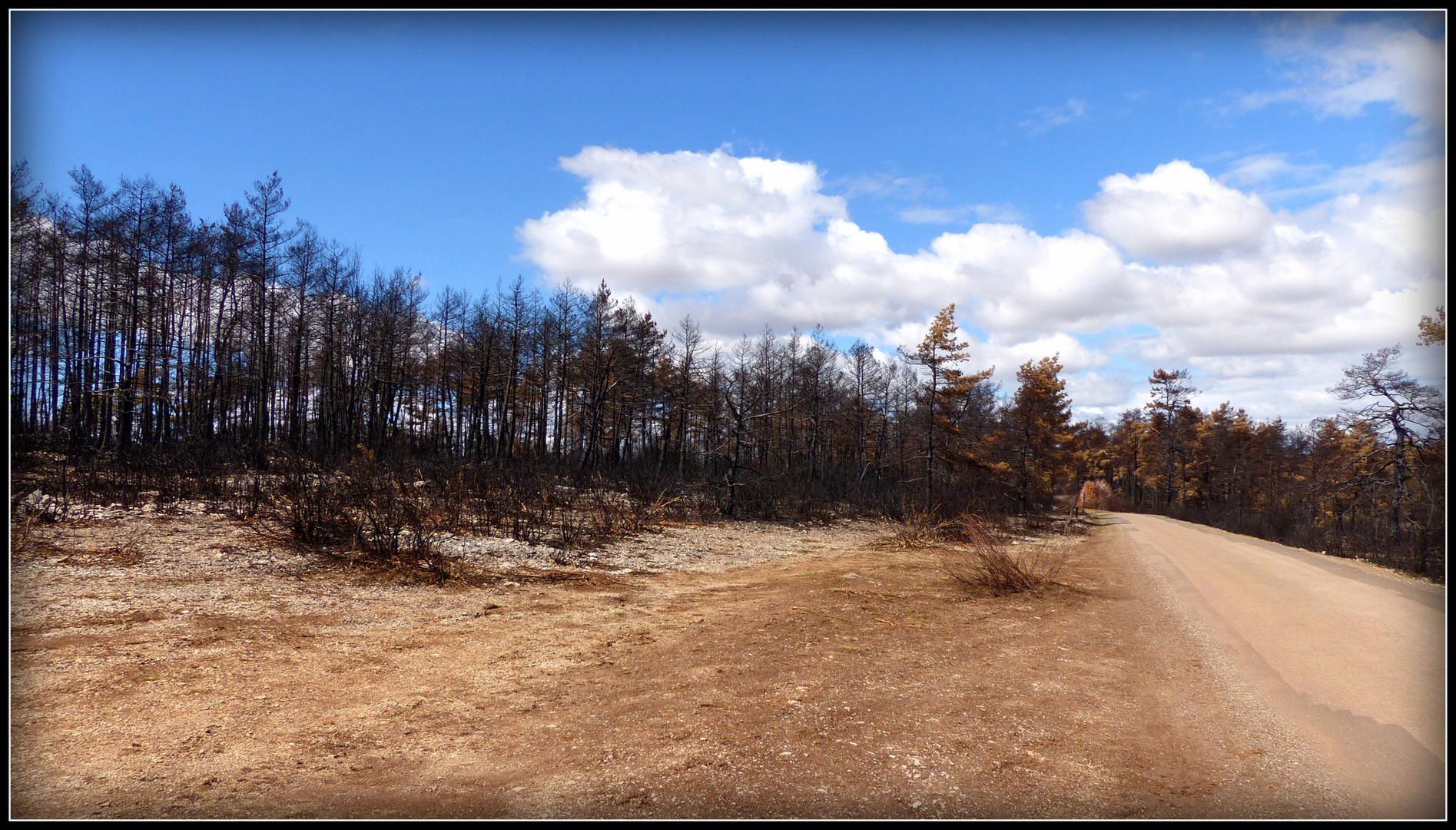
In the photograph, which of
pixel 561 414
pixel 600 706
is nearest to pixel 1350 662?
pixel 600 706

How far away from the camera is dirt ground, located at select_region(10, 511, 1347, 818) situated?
3684 millimetres

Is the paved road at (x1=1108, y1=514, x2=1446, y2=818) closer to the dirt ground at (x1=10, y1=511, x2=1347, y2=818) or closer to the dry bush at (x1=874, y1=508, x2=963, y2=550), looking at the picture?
the dirt ground at (x1=10, y1=511, x2=1347, y2=818)

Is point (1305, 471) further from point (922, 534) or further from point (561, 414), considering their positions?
point (561, 414)

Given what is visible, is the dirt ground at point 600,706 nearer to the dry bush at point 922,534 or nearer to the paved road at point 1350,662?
the paved road at point 1350,662

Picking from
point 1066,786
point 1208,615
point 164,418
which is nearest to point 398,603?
point 1066,786

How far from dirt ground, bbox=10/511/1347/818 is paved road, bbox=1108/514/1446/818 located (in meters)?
0.29

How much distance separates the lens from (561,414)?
148ft

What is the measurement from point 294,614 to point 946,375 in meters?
33.2

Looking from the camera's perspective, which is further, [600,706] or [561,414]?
[561,414]

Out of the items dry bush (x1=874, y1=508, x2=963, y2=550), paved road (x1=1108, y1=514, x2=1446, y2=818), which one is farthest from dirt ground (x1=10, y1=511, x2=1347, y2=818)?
dry bush (x1=874, y1=508, x2=963, y2=550)

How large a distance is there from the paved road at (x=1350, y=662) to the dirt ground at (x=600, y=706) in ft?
0.96

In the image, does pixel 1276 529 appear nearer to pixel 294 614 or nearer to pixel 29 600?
pixel 294 614

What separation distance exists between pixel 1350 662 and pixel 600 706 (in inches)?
258

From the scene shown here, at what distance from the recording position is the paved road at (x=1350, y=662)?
3850 millimetres
